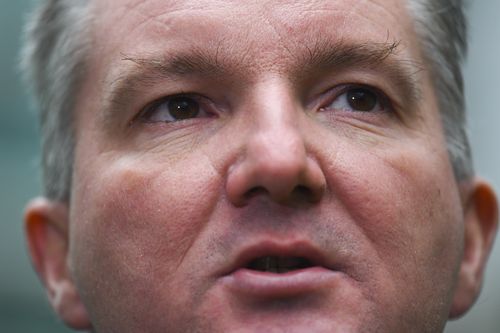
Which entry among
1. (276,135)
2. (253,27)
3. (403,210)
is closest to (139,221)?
(276,135)

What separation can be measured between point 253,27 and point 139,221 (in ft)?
2.10

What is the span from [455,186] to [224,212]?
85cm

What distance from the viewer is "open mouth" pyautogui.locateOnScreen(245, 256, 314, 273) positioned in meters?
2.36

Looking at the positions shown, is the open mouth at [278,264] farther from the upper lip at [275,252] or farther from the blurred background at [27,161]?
the blurred background at [27,161]

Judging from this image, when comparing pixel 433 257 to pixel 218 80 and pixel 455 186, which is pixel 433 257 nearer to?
pixel 455 186

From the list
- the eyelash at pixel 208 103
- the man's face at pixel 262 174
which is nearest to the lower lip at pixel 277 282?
the man's face at pixel 262 174

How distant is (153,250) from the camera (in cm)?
248

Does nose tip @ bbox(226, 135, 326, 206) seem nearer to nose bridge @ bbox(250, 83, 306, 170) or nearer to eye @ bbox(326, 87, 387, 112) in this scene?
nose bridge @ bbox(250, 83, 306, 170)

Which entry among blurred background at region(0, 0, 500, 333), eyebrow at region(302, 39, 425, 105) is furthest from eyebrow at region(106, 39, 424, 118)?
blurred background at region(0, 0, 500, 333)

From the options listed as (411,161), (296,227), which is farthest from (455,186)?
(296,227)

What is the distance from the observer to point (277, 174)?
2.29m

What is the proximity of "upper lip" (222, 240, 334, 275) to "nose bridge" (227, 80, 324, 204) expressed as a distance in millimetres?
121

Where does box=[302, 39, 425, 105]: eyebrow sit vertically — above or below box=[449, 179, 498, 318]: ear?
above

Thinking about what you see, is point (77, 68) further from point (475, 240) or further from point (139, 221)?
point (475, 240)
